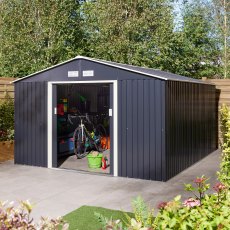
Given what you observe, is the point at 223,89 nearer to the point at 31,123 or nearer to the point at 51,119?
the point at 51,119

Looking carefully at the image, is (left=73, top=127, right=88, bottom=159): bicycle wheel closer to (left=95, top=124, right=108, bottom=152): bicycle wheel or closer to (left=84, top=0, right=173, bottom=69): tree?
(left=95, top=124, right=108, bottom=152): bicycle wheel

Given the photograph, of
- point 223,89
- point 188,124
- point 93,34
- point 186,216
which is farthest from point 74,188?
point 93,34

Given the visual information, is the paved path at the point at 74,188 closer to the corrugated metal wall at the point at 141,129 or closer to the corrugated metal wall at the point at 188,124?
the corrugated metal wall at the point at 141,129

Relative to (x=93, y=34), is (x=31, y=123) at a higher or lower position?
lower

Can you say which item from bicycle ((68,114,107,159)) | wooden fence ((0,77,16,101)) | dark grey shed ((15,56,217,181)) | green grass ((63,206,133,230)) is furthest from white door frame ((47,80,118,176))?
green grass ((63,206,133,230))

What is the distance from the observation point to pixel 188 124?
356 inches

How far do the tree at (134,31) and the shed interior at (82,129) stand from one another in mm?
2651

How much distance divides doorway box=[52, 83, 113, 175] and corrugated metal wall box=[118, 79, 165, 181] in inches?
23.4

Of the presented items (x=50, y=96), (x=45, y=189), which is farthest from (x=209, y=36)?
(x=45, y=189)

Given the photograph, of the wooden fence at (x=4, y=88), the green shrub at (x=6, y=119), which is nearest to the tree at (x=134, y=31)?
the wooden fence at (x=4, y=88)

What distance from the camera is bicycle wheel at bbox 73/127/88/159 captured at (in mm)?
10406

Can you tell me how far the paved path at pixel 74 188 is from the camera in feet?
20.0

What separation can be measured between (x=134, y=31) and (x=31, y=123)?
308 inches

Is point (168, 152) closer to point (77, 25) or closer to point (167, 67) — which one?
point (167, 67)
